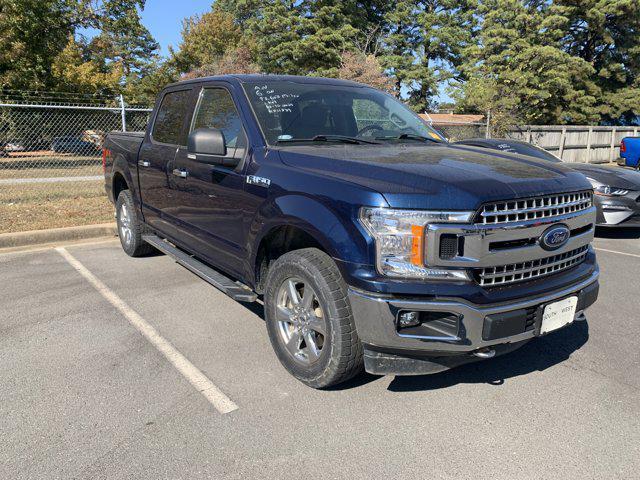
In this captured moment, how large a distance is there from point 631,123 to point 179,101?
35.2 meters

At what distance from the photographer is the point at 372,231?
2631mm

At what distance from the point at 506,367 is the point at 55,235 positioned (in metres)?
6.30

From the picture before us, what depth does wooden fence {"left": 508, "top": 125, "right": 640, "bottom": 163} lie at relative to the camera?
1877 centimetres

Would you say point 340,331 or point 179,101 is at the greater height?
point 179,101

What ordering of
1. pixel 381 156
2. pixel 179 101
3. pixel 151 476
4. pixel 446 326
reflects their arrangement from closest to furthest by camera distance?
pixel 151 476, pixel 446 326, pixel 381 156, pixel 179 101

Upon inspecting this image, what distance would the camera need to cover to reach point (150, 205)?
17.3ft

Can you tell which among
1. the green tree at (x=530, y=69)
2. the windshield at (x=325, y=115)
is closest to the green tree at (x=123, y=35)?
the green tree at (x=530, y=69)

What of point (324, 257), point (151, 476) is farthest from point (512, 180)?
point (151, 476)

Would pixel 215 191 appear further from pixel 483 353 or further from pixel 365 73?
pixel 365 73

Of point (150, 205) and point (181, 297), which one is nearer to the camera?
point (181, 297)

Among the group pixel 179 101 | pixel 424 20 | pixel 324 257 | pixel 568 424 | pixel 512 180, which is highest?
pixel 424 20

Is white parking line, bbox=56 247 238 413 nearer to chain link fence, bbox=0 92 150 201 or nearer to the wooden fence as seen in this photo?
chain link fence, bbox=0 92 150 201

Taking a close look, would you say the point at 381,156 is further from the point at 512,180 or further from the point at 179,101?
the point at 179,101

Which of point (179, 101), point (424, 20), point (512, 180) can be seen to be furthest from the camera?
point (424, 20)
